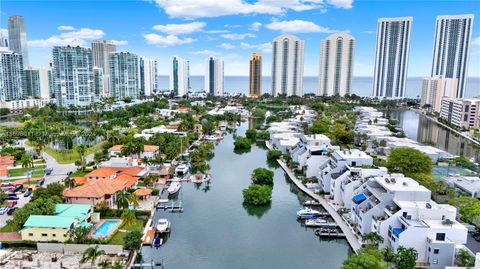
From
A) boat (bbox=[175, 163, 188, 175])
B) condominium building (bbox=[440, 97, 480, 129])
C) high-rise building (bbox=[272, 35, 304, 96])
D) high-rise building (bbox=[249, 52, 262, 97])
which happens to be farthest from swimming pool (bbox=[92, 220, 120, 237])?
high-rise building (bbox=[249, 52, 262, 97])

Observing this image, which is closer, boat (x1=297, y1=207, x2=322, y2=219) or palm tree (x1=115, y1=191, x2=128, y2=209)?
palm tree (x1=115, y1=191, x2=128, y2=209)

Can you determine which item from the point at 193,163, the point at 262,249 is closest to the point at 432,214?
the point at 262,249

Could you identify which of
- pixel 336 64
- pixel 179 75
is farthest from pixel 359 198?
pixel 179 75

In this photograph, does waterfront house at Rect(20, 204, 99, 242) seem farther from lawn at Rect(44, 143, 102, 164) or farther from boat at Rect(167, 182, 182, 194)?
lawn at Rect(44, 143, 102, 164)

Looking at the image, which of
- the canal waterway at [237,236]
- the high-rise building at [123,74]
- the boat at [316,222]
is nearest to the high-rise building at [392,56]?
the high-rise building at [123,74]

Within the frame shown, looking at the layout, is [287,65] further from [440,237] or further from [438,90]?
[440,237]
